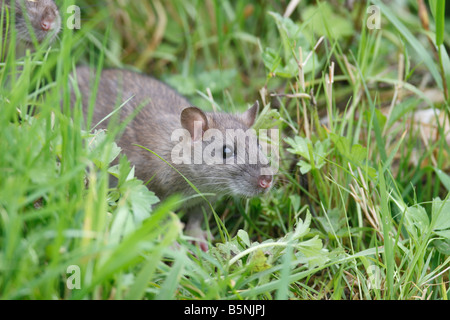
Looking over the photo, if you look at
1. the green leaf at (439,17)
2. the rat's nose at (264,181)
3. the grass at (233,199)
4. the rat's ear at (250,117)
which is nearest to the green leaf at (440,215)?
the grass at (233,199)

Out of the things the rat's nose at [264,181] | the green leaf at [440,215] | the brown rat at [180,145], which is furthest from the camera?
the brown rat at [180,145]

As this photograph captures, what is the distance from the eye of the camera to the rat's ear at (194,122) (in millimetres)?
3508

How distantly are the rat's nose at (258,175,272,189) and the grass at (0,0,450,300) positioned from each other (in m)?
0.30

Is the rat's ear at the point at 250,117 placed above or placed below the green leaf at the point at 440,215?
above

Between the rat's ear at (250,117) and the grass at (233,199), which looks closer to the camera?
the grass at (233,199)

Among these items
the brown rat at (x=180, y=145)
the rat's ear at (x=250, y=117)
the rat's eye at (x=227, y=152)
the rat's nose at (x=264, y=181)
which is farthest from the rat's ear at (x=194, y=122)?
the rat's nose at (x=264, y=181)

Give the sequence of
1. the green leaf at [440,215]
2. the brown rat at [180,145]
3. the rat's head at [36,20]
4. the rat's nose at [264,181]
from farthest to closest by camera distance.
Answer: the rat's head at [36,20] → the brown rat at [180,145] → the rat's nose at [264,181] → the green leaf at [440,215]

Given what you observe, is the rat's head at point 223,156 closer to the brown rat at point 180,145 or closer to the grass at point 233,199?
the brown rat at point 180,145

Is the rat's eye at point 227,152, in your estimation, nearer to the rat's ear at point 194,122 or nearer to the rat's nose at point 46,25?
the rat's ear at point 194,122

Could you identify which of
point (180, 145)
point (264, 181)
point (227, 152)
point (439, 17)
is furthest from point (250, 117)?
point (439, 17)

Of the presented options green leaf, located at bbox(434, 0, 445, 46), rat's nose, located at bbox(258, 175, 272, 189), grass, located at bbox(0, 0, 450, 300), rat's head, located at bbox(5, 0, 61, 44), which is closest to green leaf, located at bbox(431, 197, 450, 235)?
grass, located at bbox(0, 0, 450, 300)

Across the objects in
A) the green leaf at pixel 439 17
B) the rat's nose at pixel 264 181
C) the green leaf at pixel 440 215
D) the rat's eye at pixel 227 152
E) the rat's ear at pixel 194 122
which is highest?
the green leaf at pixel 439 17

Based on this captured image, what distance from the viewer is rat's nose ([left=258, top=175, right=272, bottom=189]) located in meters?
3.36

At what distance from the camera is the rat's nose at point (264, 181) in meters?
3.36
